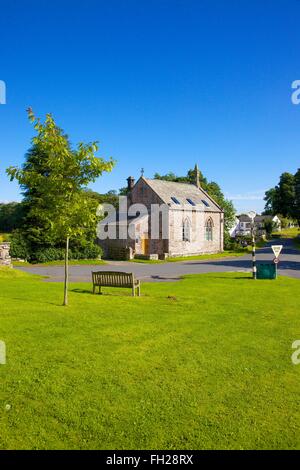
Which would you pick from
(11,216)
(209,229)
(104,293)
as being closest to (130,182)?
(209,229)

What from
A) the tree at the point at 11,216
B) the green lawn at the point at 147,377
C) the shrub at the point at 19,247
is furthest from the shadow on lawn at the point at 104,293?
the tree at the point at 11,216

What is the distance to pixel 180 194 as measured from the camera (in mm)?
49406

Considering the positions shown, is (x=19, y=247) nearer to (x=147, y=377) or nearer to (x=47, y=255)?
(x=47, y=255)

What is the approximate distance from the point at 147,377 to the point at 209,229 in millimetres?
44899

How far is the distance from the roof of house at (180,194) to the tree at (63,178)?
31115 mm

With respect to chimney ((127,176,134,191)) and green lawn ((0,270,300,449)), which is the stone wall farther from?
chimney ((127,176,134,191))

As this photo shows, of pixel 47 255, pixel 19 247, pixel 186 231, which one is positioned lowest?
pixel 47 255

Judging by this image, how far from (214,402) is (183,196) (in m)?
43.6

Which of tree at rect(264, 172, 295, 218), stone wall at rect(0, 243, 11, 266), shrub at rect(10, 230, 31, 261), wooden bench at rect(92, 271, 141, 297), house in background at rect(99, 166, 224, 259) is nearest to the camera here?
wooden bench at rect(92, 271, 141, 297)

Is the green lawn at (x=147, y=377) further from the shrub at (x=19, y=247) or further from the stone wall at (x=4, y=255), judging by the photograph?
the shrub at (x=19, y=247)

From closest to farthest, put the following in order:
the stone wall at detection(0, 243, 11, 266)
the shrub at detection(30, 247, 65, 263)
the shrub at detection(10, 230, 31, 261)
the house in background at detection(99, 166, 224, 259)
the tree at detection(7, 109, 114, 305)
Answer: the tree at detection(7, 109, 114, 305)
the stone wall at detection(0, 243, 11, 266)
the shrub at detection(30, 247, 65, 263)
the shrub at detection(10, 230, 31, 261)
the house in background at detection(99, 166, 224, 259)

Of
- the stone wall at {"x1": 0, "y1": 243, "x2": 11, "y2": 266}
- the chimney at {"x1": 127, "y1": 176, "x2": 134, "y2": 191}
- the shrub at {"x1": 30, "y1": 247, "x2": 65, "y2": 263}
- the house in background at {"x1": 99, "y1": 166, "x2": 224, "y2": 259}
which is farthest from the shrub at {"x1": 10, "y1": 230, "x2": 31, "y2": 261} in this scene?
the chimney at {"x1": 127, "y1": 176, "x2": 134, "y2": 191}

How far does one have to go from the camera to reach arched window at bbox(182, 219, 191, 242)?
1869 inches

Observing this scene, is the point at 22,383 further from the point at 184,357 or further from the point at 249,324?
the point at 249,324
